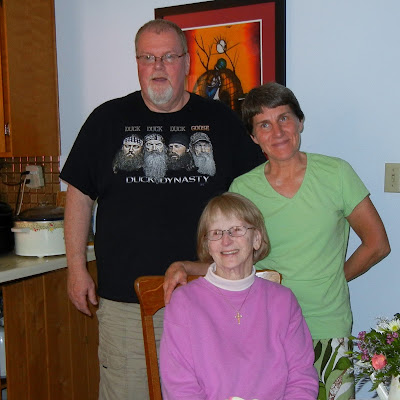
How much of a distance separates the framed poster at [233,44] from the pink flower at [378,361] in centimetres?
149

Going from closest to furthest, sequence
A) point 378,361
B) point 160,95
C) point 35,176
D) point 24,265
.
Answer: point 378,361
point 160,95
point 24,265
point 35,176

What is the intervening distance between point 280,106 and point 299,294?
0.55 meters

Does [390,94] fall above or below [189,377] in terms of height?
above

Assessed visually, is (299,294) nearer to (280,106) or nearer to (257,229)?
(257,229)

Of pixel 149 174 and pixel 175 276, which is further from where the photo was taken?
pixel 149 174

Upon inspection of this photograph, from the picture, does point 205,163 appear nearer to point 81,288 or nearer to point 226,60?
point 81,288

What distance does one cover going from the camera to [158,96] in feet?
5.77

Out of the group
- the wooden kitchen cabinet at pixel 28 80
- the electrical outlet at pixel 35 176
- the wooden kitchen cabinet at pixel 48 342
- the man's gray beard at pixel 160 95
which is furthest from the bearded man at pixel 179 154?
the electrical outlet at pixel 35 176

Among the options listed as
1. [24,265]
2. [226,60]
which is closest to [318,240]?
[226,60]

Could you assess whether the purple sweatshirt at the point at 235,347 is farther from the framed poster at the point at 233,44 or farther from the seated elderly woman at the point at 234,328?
the framed poster at the point at 233,44

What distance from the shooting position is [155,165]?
1.78 m

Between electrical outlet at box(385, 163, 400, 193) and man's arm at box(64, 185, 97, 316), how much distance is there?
1.10 m

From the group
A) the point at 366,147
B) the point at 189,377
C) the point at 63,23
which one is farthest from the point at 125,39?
the point at 189,377

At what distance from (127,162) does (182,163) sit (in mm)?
180
